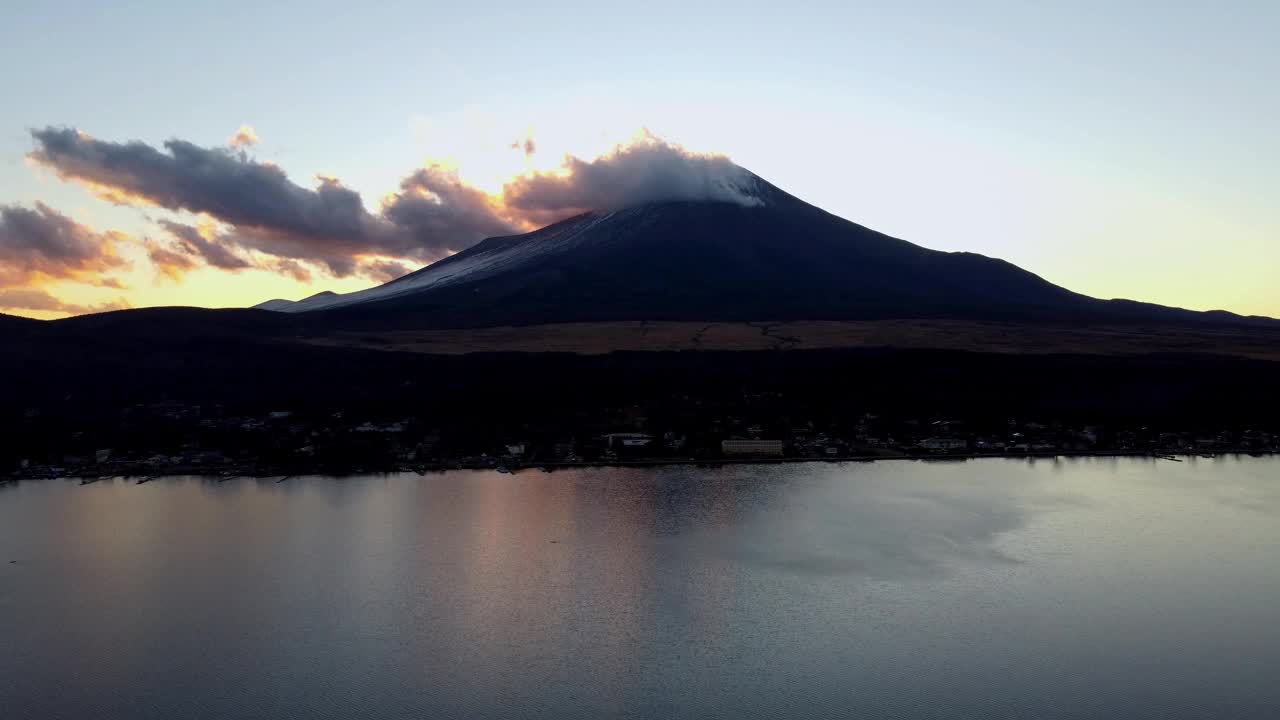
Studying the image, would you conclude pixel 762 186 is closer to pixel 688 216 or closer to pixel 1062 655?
pixel 688 216

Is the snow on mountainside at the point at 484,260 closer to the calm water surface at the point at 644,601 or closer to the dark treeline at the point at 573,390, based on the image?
the dark treeline at the point at 573,390

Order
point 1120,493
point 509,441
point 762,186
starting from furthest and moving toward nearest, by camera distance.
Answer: point 762,186 → point 509,441 → point 1120,493

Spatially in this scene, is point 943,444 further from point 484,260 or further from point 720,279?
point 484,260

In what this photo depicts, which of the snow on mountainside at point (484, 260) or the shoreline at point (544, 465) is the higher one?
the snow on mountainside at point (484, 260)

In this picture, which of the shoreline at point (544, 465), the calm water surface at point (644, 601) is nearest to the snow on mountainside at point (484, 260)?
the shoreline at point (544, 465)

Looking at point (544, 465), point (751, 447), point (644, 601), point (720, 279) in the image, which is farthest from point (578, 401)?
point (720, 279)

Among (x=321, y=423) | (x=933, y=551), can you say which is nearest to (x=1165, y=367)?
(x=933, y=551)
